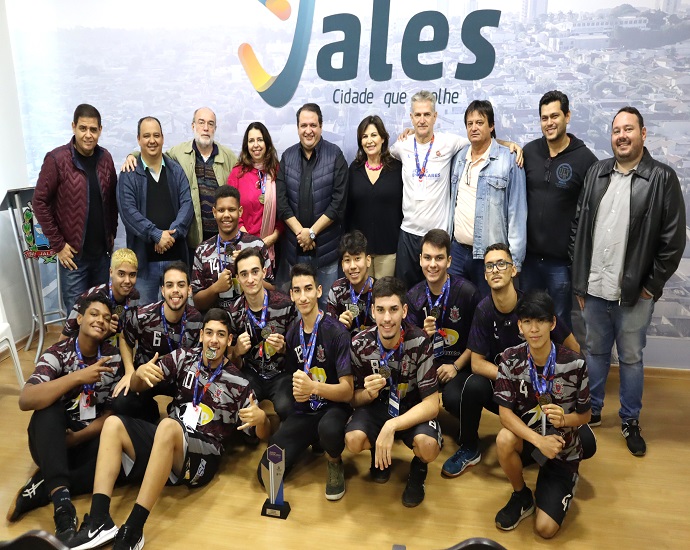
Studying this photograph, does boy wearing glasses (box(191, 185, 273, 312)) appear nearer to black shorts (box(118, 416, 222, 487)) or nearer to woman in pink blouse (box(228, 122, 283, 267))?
woman in pink blouse (box(228, 122, 283, 267))

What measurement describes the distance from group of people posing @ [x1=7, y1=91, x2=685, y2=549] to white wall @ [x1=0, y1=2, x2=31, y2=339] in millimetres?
859

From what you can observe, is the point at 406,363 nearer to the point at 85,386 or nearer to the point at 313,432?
the point at 313,432

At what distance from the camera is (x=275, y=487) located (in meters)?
3.05

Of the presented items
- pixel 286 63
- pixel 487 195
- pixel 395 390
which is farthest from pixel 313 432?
pixel 286 63

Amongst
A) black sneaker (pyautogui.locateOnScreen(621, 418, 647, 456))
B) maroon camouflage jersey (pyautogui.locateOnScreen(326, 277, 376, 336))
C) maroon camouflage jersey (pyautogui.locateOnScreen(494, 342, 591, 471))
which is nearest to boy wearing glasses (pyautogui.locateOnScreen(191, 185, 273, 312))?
maroon camouflage jersey (pyautogui.locateOnScreen(326, 277, 376, 336))

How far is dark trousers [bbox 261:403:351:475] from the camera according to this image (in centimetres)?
323

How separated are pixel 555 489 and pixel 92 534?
212 cm

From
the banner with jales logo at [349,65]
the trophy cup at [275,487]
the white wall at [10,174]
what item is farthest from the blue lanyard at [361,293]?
the white wall at [10,174]

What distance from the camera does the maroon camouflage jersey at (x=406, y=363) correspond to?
10.5ft

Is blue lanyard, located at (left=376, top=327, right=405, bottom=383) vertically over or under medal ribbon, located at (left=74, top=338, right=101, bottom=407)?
over

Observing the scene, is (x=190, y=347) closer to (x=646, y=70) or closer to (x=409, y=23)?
(x=409, y=23)

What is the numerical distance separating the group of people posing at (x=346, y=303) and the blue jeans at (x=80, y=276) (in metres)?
0.02

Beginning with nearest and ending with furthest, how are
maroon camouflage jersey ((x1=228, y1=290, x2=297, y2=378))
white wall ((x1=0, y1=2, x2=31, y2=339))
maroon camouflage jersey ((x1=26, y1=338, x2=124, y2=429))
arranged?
maroon camouflage jersey ((x1=26, y1=338, x2=124, y2=429)), maroon camouflage jersey ((x1=228, y1=290, x2=297, y2=378)), white wall ((x1=0, y1=2, x2=31, y2=339))

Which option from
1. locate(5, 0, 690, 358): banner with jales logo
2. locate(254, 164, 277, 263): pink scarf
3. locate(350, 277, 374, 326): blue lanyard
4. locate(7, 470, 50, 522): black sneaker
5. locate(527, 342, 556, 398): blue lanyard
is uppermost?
locate(5, 0, 690, 358): banner with jales logo
